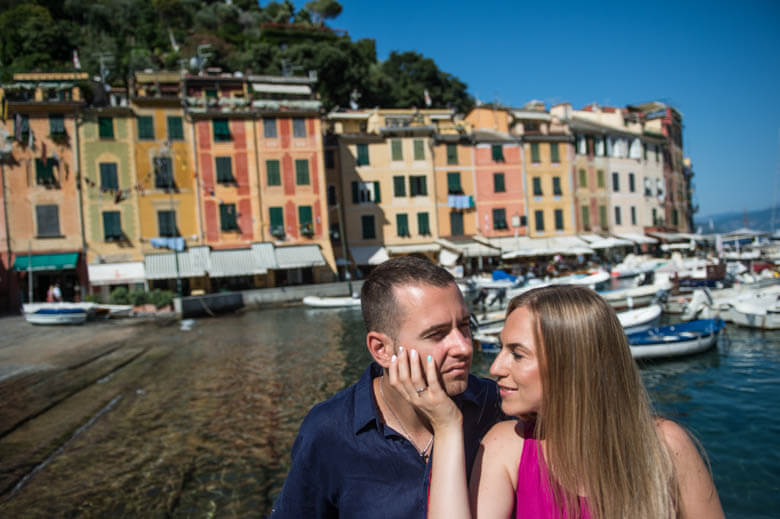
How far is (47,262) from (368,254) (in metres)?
19.0

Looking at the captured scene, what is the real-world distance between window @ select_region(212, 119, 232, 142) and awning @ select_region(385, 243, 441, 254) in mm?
13026

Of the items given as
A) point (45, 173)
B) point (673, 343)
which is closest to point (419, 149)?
point (45, 173)

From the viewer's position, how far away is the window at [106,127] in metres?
32.3

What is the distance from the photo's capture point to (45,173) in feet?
103

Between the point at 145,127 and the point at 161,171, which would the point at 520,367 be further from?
the point at 145,127

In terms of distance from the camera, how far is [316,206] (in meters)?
35.2

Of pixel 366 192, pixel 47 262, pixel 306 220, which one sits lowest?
pixel 47 262

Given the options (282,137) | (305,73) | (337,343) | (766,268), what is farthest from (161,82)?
(766,268)

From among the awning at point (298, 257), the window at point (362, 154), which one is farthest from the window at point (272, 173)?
the window at point (362, 154)

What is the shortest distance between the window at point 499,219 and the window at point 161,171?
75.2ft

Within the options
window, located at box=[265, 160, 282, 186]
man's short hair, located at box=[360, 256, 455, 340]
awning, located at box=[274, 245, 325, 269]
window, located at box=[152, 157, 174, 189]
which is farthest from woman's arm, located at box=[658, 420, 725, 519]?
window, located at box=[152, 157, 174, 189]

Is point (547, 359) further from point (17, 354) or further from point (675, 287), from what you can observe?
point (675, 287)

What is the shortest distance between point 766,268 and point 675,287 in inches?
448

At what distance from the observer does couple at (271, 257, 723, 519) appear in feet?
6.04
